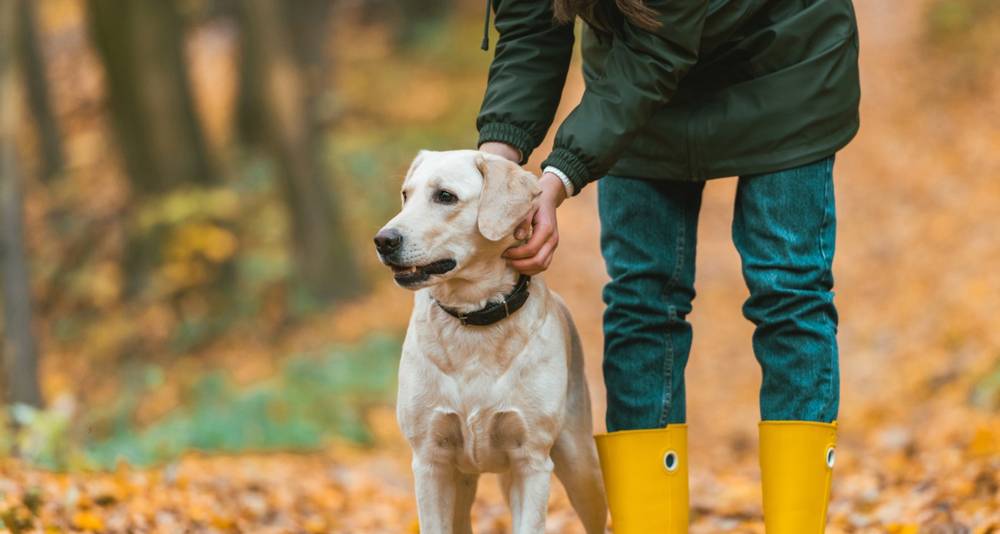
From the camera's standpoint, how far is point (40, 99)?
640 inches

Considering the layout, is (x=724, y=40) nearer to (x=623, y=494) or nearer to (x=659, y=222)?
(x=659, y=222)

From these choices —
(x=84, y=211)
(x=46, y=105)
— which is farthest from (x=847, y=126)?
(x=46, y=105)

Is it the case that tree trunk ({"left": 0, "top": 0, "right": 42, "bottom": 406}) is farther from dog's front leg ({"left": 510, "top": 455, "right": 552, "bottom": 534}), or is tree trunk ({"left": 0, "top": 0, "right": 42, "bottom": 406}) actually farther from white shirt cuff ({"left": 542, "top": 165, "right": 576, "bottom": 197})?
white shirt cuff ({"left": 542, "top": 165, "right": 576, "bottom": 197})

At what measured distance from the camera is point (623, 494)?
355cm

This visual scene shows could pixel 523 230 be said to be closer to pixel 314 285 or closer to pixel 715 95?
pixel 715 95

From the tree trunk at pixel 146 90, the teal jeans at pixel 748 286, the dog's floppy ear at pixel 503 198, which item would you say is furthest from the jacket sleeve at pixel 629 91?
the tree trunk at pixel 146 90

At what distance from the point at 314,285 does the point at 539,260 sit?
8.33 metres

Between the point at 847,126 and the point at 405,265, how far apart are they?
144 cm

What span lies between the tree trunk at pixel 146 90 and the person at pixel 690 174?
8600mm

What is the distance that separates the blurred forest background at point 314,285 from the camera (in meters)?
5.35

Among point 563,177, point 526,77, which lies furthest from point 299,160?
point 563,177

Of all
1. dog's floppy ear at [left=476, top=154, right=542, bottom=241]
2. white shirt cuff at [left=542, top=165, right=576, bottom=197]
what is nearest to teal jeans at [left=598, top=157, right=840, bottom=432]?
white shirt cuff at [left=542, top=165, right=576, bottom=197]

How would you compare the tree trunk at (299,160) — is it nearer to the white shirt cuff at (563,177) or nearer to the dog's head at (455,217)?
the dog's head at (455,217)

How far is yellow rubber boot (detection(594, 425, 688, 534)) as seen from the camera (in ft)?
11.5
